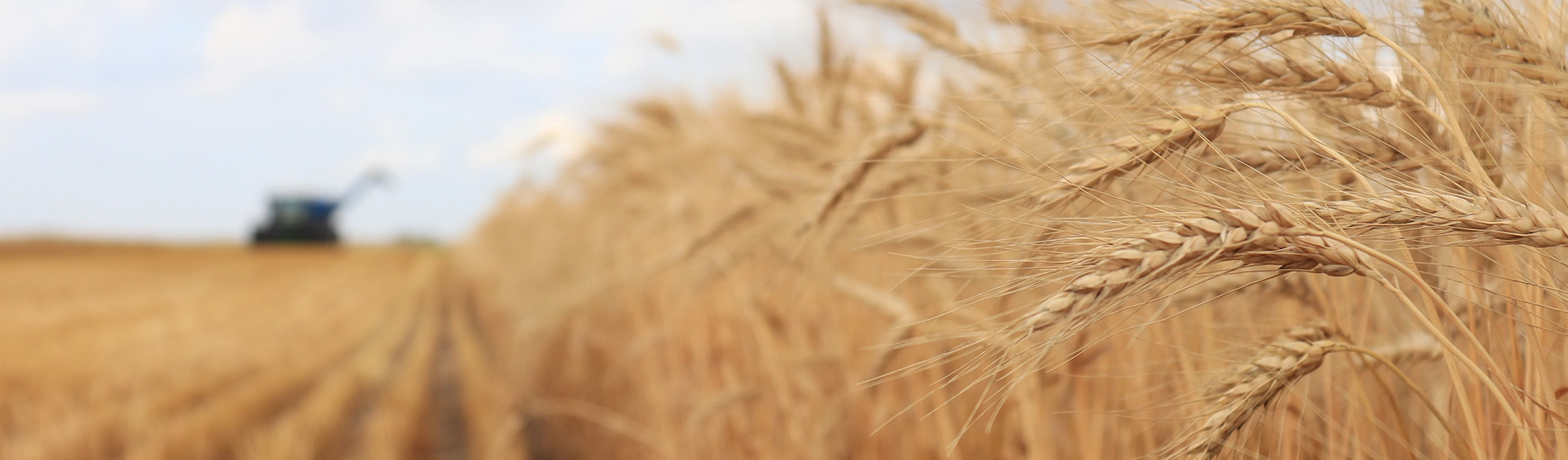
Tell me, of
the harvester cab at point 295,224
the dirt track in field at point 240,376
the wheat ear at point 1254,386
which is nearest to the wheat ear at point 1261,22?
the wheat ear at point 1254,386

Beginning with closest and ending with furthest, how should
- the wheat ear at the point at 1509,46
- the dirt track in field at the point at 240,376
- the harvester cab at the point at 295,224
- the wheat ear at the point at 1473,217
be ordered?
the wheat ear at the point at 1473,217
the wheat ear at the point at 1509,46
the dirt track in field at the point at 240,376
the harvester cab at the point at 295,224

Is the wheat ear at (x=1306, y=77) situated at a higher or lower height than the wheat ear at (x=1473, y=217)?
higher

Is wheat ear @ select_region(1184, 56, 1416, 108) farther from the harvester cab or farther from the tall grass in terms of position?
the harvester cab

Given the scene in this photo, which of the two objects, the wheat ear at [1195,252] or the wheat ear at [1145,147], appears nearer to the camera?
the wheat ear at [1195,252]

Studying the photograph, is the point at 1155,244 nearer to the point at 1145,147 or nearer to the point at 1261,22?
the point at 1145,147

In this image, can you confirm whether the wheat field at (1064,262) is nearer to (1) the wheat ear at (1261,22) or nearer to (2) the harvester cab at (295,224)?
(1) the wheat ear at (1261,22)

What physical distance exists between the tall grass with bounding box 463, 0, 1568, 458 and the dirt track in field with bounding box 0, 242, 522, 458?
1428 mm

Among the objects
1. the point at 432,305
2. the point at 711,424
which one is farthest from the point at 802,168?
the point at 432,305

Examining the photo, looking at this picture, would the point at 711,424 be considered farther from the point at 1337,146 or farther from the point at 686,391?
the point at 1337,146

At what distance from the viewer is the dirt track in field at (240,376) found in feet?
11.9

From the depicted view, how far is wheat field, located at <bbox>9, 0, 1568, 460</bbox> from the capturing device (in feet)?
1.92

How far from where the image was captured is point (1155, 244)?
53cm

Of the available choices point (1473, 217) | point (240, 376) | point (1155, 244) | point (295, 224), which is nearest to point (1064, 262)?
point (1155, 244)

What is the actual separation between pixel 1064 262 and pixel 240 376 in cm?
598
